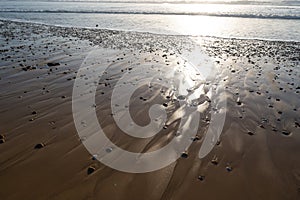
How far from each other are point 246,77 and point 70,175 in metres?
7.86

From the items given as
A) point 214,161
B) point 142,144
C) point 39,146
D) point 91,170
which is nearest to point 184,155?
point 214,161

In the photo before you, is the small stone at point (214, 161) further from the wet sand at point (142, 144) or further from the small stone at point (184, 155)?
the small stone at point (184, 155)

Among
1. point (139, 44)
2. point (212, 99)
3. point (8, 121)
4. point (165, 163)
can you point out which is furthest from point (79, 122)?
point (139, 44)

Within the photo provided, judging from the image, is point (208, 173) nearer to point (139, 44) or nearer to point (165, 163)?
point (165, 163)

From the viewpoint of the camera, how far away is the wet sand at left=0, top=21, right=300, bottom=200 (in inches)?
169

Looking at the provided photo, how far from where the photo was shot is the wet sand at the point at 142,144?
430cm

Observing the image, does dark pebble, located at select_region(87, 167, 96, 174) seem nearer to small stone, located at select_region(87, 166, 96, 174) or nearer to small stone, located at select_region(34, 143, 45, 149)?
small stone, located at select_region(87, 166, 96, 174)

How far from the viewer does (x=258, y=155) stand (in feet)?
17.3

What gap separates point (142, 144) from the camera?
5516 mm

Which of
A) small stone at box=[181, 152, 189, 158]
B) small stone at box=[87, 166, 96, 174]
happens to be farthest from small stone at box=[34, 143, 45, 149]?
small stone at box=[181, 152, 189, 158]

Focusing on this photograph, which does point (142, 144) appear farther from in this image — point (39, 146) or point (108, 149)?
point (39, 146)

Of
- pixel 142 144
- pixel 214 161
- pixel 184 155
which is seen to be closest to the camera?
pixel 214 161

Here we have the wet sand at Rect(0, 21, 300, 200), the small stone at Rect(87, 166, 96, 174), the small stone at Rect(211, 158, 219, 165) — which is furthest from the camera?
the small stone at Rect(211, 158, 219, 165)

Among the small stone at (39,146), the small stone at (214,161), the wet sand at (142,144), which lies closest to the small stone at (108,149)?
the wet sand at (142,144)
